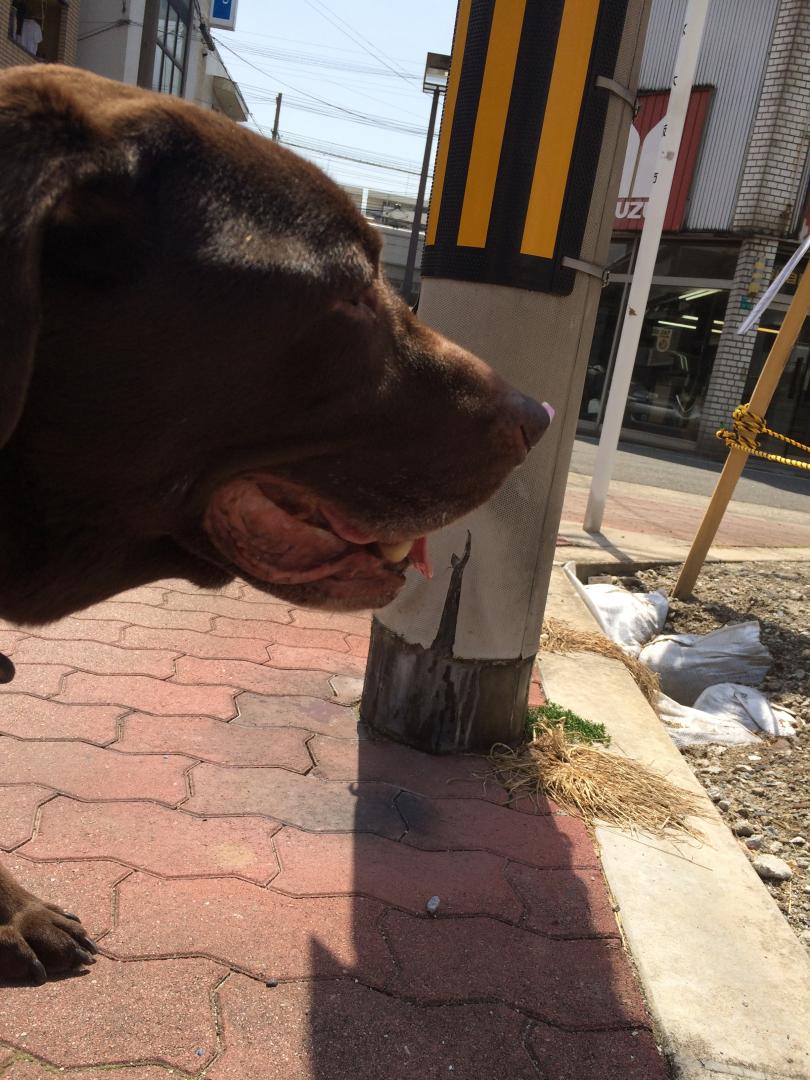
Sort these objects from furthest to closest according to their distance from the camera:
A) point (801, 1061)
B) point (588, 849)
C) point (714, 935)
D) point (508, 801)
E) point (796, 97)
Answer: point (796, 97)
point (508, 801)
point (588, 849)
point (714, 935)
point (801, 1061)

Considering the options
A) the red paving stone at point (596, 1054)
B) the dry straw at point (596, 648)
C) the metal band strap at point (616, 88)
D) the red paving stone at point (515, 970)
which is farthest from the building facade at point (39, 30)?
the red paving stone at point (596, 1054)

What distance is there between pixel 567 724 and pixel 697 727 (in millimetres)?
982

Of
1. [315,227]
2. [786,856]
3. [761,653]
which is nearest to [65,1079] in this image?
[315,227]

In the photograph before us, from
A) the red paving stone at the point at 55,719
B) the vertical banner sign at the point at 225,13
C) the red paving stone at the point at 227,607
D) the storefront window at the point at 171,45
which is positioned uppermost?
the vertical banner sign at the point at 225,13

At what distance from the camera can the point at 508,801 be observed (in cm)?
283

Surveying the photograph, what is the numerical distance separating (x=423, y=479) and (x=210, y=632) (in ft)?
7.59

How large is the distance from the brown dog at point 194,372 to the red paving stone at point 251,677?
1631 mm

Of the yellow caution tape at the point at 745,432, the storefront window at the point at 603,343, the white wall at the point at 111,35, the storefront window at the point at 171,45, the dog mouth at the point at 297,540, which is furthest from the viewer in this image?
the storefront window at the point at 171,45

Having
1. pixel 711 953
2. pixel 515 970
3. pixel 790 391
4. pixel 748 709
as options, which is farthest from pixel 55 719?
pixel 790 391

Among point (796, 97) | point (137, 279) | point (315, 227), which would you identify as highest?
point (796, 97)

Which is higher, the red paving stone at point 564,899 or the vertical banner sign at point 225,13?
the vertical banner sign at point 225,13

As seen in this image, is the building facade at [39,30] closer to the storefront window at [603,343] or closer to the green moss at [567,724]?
the storefront window at [603,343]

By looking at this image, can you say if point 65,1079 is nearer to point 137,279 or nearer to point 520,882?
point 520,882

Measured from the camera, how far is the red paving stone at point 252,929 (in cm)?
199
